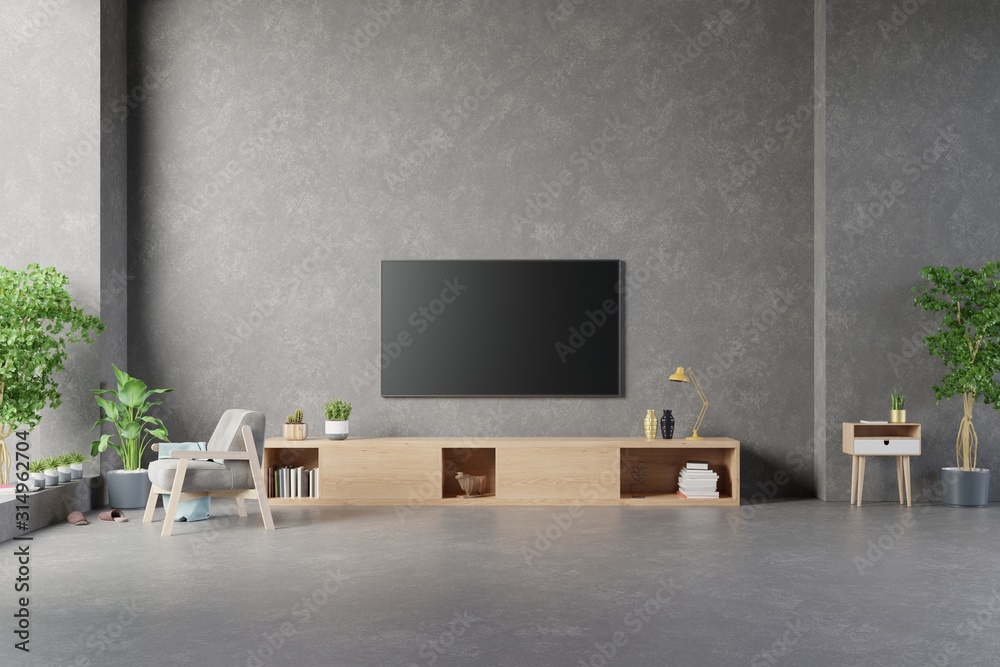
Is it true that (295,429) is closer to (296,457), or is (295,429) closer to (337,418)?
(337,418)

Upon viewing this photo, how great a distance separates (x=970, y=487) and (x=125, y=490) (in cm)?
575

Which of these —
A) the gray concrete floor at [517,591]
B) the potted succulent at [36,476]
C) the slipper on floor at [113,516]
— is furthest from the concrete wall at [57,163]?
the gray concrete floor at [517,591]

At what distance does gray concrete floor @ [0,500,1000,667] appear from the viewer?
2.83 m

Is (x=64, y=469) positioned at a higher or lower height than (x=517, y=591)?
higher

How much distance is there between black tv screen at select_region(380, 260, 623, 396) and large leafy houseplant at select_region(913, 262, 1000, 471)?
217 cm

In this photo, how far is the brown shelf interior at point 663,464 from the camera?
6.36 metres

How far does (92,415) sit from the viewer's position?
19.6 feet

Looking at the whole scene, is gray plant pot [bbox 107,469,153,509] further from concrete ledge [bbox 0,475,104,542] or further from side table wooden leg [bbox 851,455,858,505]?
side table wooden leg [bbox 851,455,858,505]

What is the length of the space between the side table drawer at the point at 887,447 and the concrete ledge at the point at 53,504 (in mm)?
5159

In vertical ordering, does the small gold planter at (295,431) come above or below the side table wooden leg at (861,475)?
above

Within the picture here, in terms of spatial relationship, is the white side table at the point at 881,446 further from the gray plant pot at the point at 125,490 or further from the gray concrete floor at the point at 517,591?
the gray plant pot at the point at 125,490

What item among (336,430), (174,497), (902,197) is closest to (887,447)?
(902,197)

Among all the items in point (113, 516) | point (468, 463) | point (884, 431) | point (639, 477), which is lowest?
point (113, 516)

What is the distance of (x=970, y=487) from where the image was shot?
5961 millimetres
